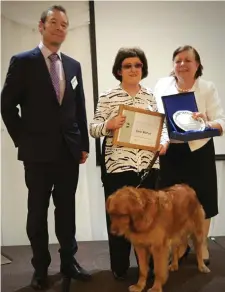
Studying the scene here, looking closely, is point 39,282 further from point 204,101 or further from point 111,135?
point 204,101

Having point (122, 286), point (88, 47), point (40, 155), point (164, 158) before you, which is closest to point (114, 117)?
point (40, 155)

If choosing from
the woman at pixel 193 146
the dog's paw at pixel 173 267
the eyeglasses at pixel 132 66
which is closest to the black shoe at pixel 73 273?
the dog's paw at pixel 173 267

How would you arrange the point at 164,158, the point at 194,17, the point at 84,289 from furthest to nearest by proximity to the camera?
the point at 194,17 < the point at 164,158 < the point at 84,289

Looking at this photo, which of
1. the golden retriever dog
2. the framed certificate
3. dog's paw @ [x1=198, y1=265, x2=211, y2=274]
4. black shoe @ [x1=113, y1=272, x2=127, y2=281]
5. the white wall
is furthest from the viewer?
the white wall

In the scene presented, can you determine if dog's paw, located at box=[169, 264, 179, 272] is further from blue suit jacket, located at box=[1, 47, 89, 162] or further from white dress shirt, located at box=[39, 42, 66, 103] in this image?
white dress shirt, located at box=[39, 42, 66, 103]

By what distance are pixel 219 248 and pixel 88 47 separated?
1980 millimetres

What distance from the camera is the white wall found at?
3098mm

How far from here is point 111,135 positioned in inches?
83.4

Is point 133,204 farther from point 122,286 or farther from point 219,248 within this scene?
point 219,248

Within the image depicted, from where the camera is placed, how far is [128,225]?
6.16ft

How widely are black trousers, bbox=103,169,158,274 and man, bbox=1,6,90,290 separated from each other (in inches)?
8.9

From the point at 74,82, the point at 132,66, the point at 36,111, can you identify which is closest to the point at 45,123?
the point at 36,111

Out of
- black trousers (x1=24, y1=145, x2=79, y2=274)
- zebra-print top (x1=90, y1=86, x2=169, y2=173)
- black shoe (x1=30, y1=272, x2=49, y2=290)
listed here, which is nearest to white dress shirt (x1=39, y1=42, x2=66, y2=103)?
zebra-print top (x1=90, y1=86, x2=169, y2=173)

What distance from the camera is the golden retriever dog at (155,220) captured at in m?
1.84
